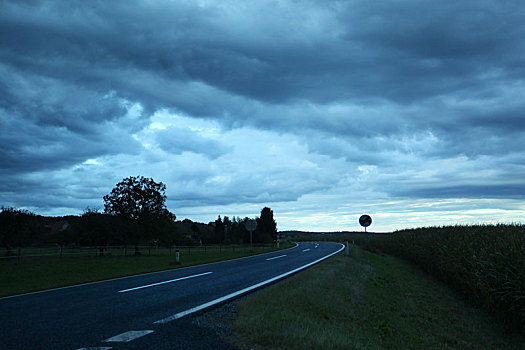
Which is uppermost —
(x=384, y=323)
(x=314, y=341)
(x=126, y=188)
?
(x=126, y=188)

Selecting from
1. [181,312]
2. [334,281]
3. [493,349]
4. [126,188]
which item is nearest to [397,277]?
[334,281]

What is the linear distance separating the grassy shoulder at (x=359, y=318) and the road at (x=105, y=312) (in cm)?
129

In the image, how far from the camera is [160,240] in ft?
134

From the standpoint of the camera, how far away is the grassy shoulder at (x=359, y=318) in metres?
5.90

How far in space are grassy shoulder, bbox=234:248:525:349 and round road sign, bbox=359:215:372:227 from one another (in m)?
11.4

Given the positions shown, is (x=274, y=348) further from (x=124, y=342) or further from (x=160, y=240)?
(x=160, y=240)

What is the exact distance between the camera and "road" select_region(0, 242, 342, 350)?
539cm

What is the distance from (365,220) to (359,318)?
64.2 ft

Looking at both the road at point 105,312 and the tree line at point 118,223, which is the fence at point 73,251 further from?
the road at point 105,312

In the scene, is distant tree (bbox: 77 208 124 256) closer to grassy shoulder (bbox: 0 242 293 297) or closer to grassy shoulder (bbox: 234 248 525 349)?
grassy shoulder (bbox: 0 242 293 297)

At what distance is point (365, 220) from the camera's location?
2738 cm

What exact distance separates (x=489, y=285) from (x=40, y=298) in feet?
45.7

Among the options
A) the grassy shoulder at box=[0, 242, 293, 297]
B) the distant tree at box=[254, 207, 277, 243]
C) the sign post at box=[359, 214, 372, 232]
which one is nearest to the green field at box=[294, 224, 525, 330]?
the sign post at box=[359, 214, 372, 232]

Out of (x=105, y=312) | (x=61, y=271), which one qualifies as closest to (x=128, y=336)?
(x=105, y=312)
